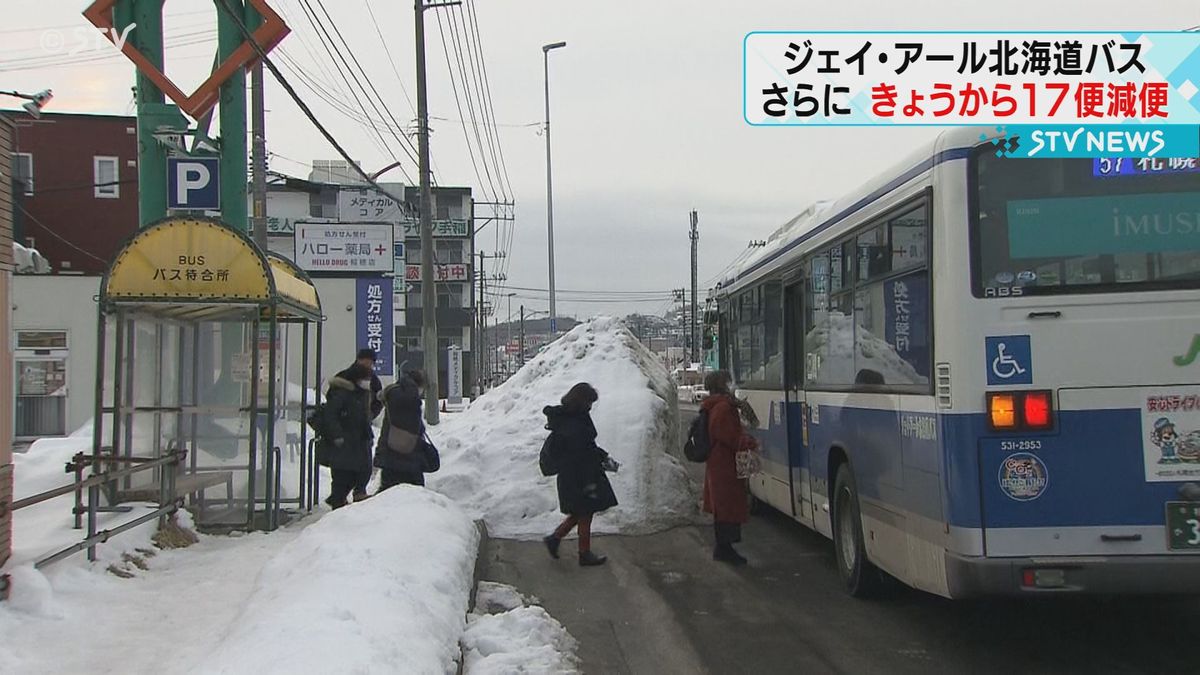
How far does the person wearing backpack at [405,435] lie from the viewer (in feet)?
33.7

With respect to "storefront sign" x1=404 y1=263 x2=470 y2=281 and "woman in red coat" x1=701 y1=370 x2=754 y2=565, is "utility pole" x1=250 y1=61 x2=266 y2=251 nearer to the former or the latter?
"woman in red coat" x1=701 y1=370 x2=754 y2=565

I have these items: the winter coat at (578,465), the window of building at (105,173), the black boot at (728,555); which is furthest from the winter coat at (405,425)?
the window of building at (105,173)

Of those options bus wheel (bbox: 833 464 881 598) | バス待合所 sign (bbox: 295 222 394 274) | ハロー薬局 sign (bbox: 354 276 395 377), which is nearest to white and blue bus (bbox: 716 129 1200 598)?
bus wheel (bbox: 833 464 881 598)

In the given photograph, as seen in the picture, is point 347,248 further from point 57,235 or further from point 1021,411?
point 1021,411

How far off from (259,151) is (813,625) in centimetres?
Answer: 1281

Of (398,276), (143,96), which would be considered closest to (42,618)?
(143,96)

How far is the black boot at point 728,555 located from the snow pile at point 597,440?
68.5 inches

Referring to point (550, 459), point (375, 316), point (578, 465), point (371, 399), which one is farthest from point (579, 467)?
point (375, 316)

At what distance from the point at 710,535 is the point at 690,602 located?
2925 millimetres

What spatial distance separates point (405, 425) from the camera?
10305 mm

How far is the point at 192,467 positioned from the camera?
10844 mm

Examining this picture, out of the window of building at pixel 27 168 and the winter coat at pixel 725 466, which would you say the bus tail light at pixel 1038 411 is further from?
the window of building at pixel 27 168

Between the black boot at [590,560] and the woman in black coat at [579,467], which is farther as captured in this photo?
the woman in black coat at [579,467]

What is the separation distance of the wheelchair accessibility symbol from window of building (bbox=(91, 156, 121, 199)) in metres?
33.8
